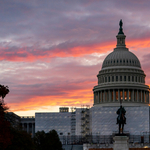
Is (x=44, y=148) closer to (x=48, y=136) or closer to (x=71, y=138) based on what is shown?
(x=48, y=136)

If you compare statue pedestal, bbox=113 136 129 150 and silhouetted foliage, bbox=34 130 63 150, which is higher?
silhouetted foliage, bbox=34 130 63 150

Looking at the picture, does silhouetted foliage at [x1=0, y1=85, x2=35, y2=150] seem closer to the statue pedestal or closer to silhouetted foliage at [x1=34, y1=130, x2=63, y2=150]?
the statue pedestal

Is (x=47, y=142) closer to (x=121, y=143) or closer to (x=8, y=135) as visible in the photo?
(x=121, y=143)

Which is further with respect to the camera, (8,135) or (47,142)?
(47,142)

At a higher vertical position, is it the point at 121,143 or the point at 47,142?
the point at 47,142

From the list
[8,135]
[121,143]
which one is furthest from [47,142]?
[8,135]

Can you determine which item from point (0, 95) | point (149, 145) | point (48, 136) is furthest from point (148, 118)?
point (0, 95)

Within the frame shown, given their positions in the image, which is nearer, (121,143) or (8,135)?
(8,135)

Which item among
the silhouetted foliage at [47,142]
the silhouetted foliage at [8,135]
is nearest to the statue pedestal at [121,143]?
the silhouetted foliage at [8,135]

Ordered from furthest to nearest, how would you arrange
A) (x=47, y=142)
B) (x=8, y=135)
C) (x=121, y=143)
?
(x=47, y=142) < (x=121, y=143) < (x=8, y=135)

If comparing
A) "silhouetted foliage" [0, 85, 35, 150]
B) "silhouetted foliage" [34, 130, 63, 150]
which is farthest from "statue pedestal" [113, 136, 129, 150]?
"silhouetted foliage" [34, 130, 63, 150]

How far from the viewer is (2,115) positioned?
2502 inches

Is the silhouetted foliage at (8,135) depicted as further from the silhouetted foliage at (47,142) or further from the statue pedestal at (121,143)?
the silhouetted foliage at (47,142)

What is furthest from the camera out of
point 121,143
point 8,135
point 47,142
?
point 47,142
